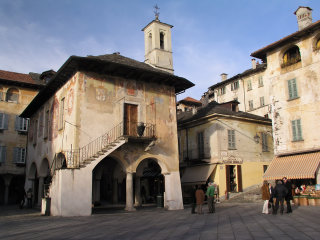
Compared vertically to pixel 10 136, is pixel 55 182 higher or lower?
lower

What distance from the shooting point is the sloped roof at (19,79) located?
33375mm

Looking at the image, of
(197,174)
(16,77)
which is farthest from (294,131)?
(16,77)

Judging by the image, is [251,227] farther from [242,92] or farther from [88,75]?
[242,92]

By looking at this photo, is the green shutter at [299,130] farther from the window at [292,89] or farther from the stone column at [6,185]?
the stone column at [6,185]

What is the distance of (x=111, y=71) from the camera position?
2009 centimetres

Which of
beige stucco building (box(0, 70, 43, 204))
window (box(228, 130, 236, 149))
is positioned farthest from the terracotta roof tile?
window (box(228, 130, 236, 149))

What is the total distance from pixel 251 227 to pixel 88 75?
1290 cm

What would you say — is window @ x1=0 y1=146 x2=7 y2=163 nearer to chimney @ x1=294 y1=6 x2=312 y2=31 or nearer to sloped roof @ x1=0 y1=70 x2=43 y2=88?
sloped roof @ x1=0 y1=70 x2=43 y2=88

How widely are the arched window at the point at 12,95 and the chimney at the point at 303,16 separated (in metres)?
27.6

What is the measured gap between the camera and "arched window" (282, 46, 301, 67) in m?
22.8

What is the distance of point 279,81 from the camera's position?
23531mm

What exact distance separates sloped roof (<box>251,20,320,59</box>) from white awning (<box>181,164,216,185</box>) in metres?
9.61

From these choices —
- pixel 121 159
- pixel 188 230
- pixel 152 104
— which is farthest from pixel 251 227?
pixel 152 104

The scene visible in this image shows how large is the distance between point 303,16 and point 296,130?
28.1 ft
